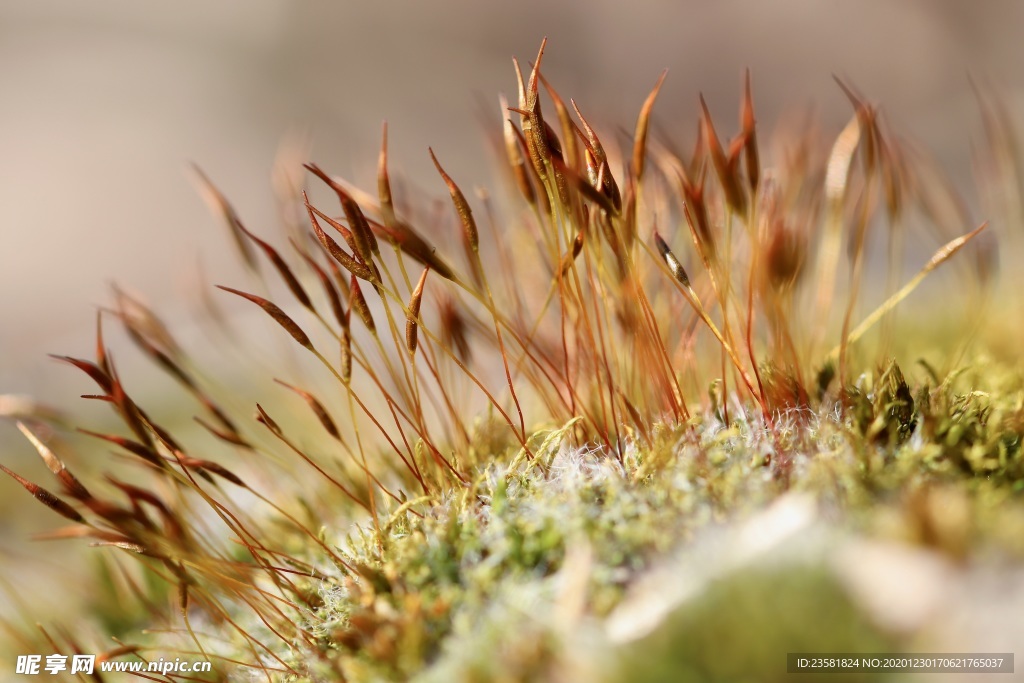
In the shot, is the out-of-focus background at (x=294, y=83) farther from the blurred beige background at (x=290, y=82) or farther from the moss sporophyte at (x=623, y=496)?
the moss sporophyte at (x=623, y=496)

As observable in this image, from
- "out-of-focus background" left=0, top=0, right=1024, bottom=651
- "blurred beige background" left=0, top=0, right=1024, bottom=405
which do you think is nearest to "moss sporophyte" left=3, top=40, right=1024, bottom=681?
"out-of-focus background" left=0, top=0, right=1024, bottom=651

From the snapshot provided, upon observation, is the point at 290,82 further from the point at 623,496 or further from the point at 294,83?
the point at 623,496

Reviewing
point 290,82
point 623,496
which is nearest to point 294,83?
point 290,82

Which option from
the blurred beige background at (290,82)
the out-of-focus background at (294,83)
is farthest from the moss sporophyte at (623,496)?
the blurred beige background at (290,82)

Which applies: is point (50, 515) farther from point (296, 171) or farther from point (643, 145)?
point (643, 145)

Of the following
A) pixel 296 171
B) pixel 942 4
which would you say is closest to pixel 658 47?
pixel 942 4

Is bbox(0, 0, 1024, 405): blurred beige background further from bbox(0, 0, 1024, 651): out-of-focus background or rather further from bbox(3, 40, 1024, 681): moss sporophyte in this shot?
bbox(3, 40, 1024, 681): moss sporophyte
